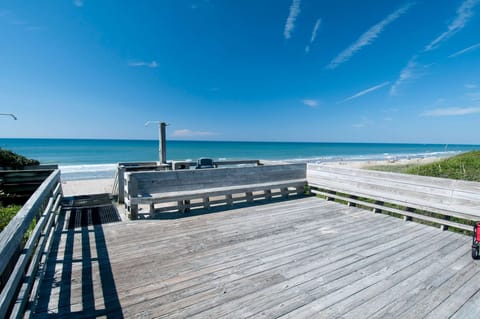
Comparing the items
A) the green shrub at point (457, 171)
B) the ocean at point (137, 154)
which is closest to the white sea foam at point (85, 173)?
the ocean at point (137, 154)

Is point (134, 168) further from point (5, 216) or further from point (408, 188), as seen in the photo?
point (408, 188)

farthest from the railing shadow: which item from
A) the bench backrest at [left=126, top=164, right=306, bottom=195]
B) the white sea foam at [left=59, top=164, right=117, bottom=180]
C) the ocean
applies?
the ocean

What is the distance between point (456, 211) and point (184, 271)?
3901 mm

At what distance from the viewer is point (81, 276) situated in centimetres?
215

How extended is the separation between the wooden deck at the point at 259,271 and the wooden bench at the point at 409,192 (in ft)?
1.04

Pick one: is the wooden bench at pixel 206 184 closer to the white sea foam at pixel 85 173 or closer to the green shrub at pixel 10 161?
the green shrub at pixel 10 161

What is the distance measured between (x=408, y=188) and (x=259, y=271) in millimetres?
3301

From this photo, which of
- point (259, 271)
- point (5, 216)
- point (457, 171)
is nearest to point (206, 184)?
point (259, 271)

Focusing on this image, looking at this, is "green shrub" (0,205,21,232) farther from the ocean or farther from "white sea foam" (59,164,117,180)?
the ocean

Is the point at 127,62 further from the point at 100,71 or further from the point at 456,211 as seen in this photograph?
the point at 456,211

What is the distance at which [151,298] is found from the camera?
184cm

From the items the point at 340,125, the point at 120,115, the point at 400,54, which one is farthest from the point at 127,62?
the point at 120,115

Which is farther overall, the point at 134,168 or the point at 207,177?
the point at 134,168

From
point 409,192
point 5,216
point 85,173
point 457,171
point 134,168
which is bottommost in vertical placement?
point 85,173
